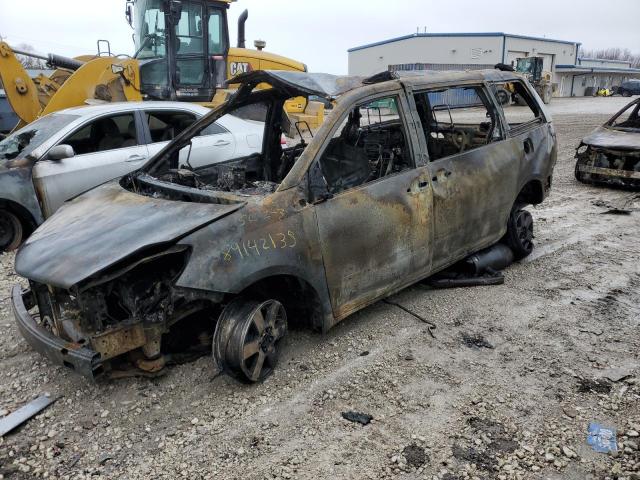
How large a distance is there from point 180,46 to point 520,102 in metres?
6.86

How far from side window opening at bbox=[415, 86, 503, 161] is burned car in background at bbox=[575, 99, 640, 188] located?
426cm

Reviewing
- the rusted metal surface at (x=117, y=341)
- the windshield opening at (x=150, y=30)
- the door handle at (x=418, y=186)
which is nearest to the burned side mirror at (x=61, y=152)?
the rusted metal surface at (x=117, y=341)

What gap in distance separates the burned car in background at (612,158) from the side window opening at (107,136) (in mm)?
7047

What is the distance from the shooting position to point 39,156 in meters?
5.69

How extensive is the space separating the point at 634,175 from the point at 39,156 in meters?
8.24

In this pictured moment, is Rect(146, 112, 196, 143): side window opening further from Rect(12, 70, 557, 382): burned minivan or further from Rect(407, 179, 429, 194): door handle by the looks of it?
Rect(407, 179, 429, 194): door handle

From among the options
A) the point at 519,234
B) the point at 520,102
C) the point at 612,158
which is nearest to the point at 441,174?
the point at 519,234

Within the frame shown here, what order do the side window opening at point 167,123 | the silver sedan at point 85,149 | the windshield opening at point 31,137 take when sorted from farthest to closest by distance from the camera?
the side window opening at point 167,123
the windshield opening at point 31,137
the silver sedan at point 85,149

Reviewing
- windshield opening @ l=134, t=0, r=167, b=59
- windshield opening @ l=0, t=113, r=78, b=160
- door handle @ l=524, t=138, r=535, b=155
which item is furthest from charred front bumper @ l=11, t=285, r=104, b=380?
windshield opening @ l=134, t=0, r=167, b=59

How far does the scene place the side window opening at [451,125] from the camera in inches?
187

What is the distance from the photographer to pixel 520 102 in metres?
5.29

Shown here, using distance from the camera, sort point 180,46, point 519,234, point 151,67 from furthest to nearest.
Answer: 1. point 180,46
2. point 151,67
3. point 519,234

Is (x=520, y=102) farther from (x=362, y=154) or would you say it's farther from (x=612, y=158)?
(x=612, y=158)

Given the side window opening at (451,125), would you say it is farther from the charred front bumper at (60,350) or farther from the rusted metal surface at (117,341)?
the charred front bumper at (60,350)
